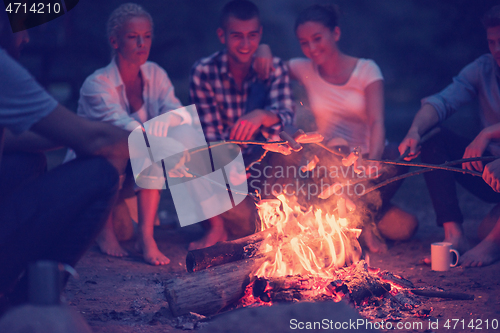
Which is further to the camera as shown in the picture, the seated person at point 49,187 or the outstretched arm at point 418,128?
the outstretched arm at point 418,128

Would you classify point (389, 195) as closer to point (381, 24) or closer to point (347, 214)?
point (347, 214)

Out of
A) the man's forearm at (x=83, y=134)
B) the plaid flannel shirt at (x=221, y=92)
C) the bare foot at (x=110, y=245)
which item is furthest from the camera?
the plaid flannel shirt at (x=221, y=92)

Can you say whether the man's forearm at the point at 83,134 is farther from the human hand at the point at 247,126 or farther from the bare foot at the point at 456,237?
the bare foot at the point at 456,237

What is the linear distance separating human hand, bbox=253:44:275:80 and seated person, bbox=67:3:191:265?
0.70m

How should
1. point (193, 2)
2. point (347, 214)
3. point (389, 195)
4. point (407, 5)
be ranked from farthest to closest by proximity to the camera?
point (193, 2)
point (407, 5)
point (389, 195)
point (347, 214)

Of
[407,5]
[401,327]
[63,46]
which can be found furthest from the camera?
[407,5]

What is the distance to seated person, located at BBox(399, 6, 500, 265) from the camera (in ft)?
10.0

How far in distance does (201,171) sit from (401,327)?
6.64ft

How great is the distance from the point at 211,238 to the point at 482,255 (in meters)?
1.91

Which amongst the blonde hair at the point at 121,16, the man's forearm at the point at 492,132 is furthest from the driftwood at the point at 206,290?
the blonde hair at the point at 121,16

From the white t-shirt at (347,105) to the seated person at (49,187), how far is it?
6.91 feet

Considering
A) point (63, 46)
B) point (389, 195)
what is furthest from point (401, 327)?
point (63, 46)

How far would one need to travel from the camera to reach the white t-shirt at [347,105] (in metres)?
3.60

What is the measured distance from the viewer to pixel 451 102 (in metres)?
3.25
